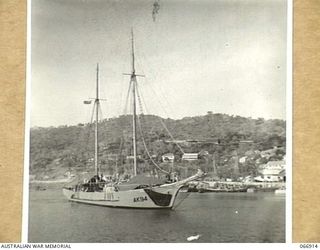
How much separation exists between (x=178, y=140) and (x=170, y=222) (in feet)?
0.98

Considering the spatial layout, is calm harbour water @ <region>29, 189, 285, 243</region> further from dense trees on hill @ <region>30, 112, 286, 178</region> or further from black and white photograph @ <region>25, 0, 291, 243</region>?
dense trees on hill @ <region>30, 112, 286, 178</region>

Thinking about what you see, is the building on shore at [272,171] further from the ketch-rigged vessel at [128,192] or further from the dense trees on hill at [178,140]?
the ketch-rigged vessel at [128,192]

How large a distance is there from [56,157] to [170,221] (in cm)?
48

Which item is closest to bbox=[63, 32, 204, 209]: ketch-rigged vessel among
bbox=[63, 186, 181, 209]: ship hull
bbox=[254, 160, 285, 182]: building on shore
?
bbox=[63, 186, 181, 209]: ship hull

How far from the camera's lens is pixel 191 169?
190cm

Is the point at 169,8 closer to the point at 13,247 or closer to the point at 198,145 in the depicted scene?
→ the point at 198,145

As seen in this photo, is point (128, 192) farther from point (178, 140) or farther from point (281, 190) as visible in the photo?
point (281, 190)

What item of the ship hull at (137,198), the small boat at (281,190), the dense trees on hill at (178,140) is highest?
the dense trees on hill at (178,140)

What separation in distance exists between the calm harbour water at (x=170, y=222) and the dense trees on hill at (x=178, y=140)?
0.12 meters

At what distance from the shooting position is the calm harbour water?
6.10ft

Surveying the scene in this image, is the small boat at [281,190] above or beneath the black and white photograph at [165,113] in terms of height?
beneath

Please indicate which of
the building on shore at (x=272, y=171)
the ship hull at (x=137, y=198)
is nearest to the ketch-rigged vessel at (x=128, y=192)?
the ship hull at (x=137, y=198)

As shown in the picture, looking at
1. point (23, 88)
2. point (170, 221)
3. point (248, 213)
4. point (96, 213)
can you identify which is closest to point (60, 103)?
point (23, 88)

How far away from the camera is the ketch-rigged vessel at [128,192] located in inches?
74.8
